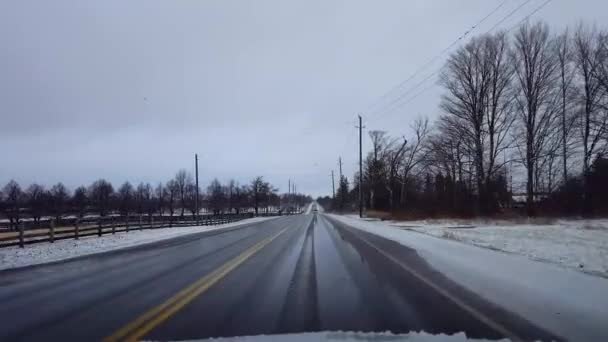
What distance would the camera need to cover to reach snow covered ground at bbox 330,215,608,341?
596 centimetres

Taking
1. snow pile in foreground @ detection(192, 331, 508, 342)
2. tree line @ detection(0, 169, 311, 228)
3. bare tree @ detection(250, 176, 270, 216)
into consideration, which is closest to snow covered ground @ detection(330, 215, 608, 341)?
snow pile in foreground @ detection(192, 331, 508, 342)

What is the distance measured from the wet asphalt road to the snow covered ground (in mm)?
365

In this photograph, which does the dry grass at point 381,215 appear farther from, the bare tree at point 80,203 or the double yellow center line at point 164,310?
the bare tree at point 80,203

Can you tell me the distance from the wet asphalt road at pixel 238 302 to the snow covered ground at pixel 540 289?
1.20ft

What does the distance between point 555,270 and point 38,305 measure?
1043 centimetres

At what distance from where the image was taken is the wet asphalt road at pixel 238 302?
5.80 metres

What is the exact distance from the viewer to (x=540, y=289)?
825cm

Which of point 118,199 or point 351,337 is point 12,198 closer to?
point 118,199

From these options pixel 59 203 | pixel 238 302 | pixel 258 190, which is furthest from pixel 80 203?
pixel 238 302

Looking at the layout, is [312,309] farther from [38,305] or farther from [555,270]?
[555,270]

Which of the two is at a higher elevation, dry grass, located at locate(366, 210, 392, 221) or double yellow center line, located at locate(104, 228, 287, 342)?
double yellow center line, located at locate(104, 228, 287, 342)

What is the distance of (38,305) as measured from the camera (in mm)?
7641

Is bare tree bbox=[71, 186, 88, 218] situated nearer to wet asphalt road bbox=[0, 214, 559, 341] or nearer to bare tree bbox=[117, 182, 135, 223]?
bare tree bbox=[117, 182, 135, 223]

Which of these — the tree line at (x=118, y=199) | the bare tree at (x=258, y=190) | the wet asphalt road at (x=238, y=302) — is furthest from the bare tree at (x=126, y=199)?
the wet asphalt road at (x=238, y=302)
